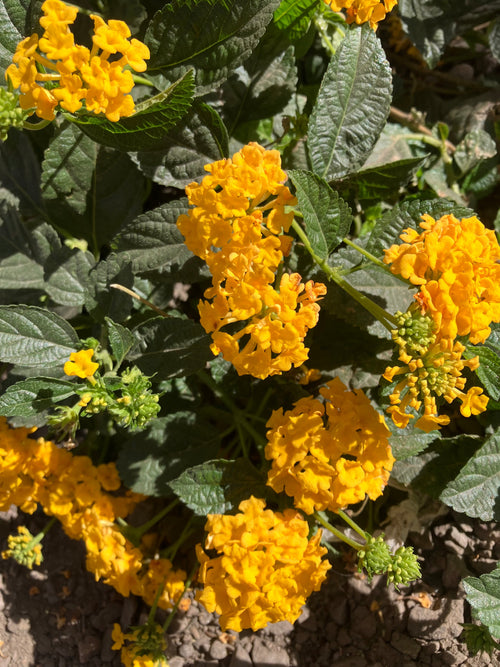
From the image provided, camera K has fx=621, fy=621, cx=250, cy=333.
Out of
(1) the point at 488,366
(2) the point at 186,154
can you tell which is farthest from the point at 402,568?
(2) the point at 186,154

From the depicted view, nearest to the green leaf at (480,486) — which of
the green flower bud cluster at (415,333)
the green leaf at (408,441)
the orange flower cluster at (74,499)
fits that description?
the green leaf at (408,441)

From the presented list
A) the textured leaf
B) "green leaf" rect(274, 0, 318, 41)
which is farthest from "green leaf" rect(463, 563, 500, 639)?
the textured leaf

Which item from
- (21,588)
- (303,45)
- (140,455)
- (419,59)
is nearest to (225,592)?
(140,455)

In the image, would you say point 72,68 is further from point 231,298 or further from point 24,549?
point 24,549

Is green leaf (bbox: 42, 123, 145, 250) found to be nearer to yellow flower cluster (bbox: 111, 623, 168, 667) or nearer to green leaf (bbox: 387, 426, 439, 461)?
green leaf (bbox: 387, 426, 439, 461)

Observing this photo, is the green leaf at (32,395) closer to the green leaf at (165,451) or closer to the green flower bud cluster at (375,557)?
the green leaf at (165,451)
